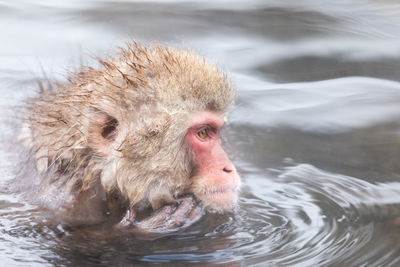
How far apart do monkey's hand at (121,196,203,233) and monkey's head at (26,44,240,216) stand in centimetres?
6

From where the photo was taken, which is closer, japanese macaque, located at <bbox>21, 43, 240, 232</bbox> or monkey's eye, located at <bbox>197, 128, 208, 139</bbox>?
japanese macaque, located at <bbox>21, 43, 240, 232</bbox>

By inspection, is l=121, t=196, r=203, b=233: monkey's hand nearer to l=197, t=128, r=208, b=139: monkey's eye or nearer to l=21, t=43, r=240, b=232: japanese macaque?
l=21, t=43, r=240, b=232: japanese macaque

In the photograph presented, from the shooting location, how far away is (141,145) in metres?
4.23

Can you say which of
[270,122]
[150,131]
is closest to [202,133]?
[150,131]

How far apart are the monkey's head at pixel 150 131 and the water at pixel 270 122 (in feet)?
1.05

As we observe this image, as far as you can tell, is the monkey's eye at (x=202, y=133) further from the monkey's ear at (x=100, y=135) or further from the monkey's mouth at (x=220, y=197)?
the monkey's ear at (x=100, y=135)

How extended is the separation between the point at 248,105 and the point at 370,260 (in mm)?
3326

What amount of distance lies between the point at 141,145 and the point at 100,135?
26 centimetres

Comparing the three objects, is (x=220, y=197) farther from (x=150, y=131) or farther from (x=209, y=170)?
(x=150, y=131)

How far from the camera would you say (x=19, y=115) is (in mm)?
5617

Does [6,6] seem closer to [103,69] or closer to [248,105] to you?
[248,105]

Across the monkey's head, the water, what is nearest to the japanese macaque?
the monkey's head

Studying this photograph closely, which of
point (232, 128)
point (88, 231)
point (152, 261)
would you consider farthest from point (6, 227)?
point (232, 128)

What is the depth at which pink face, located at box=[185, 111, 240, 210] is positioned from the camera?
4324mm
